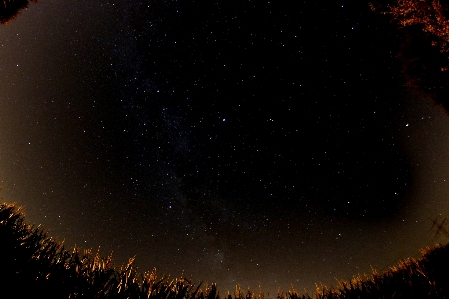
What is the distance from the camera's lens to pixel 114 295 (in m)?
3.56

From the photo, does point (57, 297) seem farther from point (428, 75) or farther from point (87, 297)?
point (428, 75)

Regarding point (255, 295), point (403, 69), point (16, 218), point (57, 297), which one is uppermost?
point (403, 69)

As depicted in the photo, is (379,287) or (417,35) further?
(417,35)

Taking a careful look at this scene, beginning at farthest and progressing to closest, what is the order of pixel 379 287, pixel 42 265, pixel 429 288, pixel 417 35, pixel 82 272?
1. pixel 417 35
2. pixel 379 287
3. pixel 42 265
4. pixel 82 272
5. pixel 429 288

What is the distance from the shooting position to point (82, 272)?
3818 millimetres

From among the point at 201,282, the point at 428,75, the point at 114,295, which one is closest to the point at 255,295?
the point at 201,282

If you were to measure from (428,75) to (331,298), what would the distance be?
5217mm

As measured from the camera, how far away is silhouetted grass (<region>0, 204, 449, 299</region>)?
3279mm

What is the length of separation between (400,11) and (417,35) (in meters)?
0.91

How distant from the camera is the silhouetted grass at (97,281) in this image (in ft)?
10.8

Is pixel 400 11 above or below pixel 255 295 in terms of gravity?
above

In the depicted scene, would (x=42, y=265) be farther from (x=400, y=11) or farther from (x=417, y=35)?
(x=417, y=35)

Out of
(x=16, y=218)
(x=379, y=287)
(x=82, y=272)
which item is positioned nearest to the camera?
(x=82, y=272)

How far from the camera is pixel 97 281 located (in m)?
3.63
